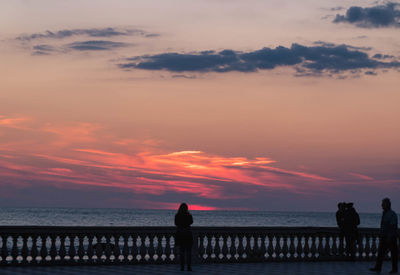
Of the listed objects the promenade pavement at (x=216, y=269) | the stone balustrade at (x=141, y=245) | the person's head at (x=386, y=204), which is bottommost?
the promenade pavement at (x=216, y=269)

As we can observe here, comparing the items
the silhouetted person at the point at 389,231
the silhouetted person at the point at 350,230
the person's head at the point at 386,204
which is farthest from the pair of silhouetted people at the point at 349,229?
the person's head at the point at 386,204

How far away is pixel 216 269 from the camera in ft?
63.2

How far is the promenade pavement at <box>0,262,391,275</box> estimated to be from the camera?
58.9ft

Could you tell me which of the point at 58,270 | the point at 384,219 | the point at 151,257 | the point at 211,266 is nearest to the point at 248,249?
the point at 211,266

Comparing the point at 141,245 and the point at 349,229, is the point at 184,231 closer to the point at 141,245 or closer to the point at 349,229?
the point at 141,245

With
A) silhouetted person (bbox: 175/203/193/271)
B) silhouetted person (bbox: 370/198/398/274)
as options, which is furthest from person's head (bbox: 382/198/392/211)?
silhouetted person (bbox: 175/203/193/271)

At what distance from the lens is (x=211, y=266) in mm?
20250

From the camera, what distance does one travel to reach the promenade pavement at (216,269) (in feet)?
58.9

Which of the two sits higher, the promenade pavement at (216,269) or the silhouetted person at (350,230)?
the silhouetted person at (350,230)

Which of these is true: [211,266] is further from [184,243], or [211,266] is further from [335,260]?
[335,260]

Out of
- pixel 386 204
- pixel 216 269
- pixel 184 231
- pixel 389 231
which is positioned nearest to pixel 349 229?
pixel 389 231

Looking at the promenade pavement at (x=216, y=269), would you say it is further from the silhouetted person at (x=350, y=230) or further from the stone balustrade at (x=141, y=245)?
the silhouetted person at (x=350, y=230)

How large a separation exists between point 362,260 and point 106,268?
906 cm

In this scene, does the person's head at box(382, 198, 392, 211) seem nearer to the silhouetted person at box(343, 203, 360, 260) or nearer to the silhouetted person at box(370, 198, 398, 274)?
the silhouetted person at box(370, 198, 398, 274)
